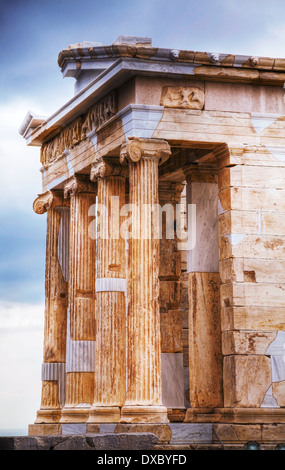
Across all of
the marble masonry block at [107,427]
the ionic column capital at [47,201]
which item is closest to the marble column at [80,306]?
the ionic column capital at [47,201]

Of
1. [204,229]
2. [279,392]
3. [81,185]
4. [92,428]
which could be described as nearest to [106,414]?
[92,428]

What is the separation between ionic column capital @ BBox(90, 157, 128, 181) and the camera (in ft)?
78.7

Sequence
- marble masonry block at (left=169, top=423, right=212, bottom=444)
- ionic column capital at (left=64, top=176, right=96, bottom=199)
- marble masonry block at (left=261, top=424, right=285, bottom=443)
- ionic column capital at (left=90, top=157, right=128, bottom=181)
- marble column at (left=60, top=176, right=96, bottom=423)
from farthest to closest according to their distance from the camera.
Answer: ionic column capital at (left=64, top=176, right=96, bottom=199) < marble column at (left=60, top=176, right=96, bottom=423) < ionic column capital at (left=90, top=157, right=128, bottom=181) < marble masonry block at (left=169, top=423, right=212, bottom=444) < marble masonry block at (left=261, top=424, right=285, bottom=443)

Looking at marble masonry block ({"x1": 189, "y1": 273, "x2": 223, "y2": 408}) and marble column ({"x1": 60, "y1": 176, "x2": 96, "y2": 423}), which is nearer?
marble masonry block ({"x1": 189, "y1": 273, "x2": 223, "y2": 408})

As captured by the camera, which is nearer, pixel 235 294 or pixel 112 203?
pixel 235 294

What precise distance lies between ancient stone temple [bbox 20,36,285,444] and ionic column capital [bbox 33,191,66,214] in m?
1.87

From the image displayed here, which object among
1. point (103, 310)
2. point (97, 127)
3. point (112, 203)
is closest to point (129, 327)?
point (103, 310)

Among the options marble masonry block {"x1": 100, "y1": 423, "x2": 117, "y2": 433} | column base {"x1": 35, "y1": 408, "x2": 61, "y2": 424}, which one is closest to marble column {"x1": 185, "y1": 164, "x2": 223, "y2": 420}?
marble masonry block {"x1": 100, "y1": 423, "x2": 117, "y2": 433}

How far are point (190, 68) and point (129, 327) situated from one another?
5.81 meters

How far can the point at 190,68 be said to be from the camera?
22.5 m

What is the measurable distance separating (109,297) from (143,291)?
6.41 feet

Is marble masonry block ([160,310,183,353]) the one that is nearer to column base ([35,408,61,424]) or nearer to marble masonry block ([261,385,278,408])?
column base ([35,408,61,424])

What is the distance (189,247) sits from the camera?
945 inches

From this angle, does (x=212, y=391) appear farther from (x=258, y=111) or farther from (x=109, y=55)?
(x=109, y=55)
